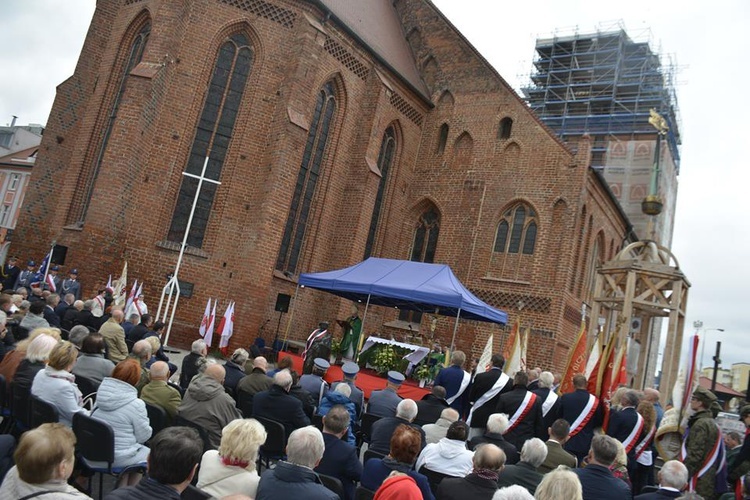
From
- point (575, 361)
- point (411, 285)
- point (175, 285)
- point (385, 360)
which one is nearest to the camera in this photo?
point (575, 361)

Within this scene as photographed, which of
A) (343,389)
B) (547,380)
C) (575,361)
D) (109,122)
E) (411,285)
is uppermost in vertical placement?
(109,122)

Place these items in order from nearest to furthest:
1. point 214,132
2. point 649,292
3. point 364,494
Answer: point 364,494, point 649,292, point 214,132

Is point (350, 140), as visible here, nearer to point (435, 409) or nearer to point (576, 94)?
point (435, 409)

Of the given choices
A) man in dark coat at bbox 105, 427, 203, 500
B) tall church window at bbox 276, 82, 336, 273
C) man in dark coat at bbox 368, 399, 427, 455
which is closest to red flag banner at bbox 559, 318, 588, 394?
man in dark coat at bbox 368, 399, 427, 455

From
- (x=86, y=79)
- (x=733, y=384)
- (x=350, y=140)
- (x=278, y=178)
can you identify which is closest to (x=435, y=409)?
(x=278, y=178)

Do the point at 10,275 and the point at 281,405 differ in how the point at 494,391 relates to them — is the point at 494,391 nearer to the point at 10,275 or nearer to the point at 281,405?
the point at 281,405

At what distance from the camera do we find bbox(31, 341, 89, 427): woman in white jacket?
4.79 meters

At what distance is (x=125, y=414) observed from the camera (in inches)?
187

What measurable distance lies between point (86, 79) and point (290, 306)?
9208 mm

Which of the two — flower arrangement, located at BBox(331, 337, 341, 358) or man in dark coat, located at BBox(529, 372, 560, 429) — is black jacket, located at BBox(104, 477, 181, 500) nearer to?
man in dark coat, located at BBox(529, 372, 560, 429)

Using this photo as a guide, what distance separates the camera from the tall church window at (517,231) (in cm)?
2002

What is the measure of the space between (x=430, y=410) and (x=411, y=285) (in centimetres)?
606

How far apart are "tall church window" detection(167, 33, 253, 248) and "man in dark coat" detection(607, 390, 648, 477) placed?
1246 cm

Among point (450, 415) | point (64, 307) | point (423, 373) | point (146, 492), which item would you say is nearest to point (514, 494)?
point (146, 492)
